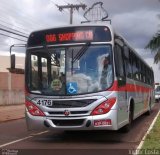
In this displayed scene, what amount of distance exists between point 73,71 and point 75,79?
25cm

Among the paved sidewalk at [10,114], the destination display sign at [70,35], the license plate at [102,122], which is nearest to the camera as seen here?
the license plate at [102,122]

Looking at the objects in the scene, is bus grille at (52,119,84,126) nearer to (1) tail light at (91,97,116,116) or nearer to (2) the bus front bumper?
(2) the bus front bumper

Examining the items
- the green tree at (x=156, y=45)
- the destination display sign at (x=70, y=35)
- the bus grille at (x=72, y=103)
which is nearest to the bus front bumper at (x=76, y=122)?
the bus grille at (x=72, y=103)

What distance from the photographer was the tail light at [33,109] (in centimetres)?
1244

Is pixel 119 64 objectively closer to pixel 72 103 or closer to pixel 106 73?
pixel 106 73

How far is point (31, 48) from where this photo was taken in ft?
42.8

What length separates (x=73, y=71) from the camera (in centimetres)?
1234

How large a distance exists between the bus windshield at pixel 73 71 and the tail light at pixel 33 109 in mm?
396

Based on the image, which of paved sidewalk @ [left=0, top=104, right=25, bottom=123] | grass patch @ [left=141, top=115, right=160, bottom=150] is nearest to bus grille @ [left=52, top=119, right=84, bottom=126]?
grass patch @ [left=141, top=115, right=160, bottom=150]

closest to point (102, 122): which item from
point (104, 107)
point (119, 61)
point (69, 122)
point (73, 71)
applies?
point (104, 107)

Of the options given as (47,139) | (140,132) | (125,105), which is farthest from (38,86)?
(140,132)

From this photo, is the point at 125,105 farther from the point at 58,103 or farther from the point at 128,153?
the point at 128,153

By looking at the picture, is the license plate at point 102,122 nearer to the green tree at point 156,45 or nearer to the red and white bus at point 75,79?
the red and white bus at point 75,79

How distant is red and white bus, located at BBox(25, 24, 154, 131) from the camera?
12.1 metres
